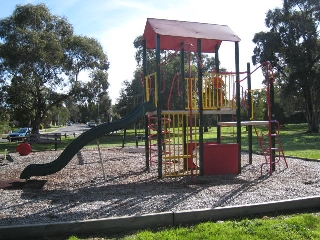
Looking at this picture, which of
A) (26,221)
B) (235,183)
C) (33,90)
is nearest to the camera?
(26,221)

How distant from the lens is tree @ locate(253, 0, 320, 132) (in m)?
32.4

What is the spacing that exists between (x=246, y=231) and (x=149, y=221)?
1311mm

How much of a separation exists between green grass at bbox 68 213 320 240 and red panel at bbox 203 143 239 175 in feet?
13.5

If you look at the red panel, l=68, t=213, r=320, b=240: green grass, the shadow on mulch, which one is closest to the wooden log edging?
l=68, t=213, r=320, b=240: green grass

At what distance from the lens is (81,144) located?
7.93 metres

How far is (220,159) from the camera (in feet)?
29.7

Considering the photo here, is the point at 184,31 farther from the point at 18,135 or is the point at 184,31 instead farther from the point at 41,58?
the point at 18,135

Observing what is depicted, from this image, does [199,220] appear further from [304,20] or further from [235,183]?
[304,20]

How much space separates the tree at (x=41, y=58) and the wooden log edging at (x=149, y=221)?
73.3ft

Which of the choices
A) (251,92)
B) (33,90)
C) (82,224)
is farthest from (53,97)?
(82,224)

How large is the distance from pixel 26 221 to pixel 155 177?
170 inches

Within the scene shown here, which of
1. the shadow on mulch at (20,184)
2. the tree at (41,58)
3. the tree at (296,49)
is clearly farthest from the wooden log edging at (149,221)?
the tree at (296,49)

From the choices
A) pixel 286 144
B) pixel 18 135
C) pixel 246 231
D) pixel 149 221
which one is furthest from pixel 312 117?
pixel 149 221

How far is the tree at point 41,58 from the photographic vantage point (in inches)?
981
